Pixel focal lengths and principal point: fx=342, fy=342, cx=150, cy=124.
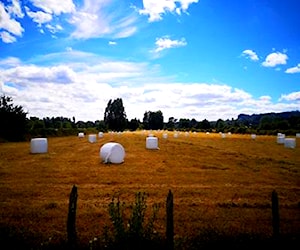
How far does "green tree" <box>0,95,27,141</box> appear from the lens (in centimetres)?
5328

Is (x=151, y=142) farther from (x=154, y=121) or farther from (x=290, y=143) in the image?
(x=154, y=121)

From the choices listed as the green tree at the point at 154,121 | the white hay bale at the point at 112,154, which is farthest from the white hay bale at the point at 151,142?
the green tree at the point at 154,121

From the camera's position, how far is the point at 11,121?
5403 cm

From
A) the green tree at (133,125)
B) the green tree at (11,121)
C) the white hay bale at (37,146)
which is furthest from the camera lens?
the green tree at (133,125)

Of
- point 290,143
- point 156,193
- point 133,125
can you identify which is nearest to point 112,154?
point 156,193

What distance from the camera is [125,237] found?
741cm

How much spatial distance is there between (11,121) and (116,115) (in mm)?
70334

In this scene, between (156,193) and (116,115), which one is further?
(116,115)

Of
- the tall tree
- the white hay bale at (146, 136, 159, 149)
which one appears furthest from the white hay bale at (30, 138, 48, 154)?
the tall tree

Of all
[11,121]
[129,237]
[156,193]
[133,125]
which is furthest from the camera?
[133,125]

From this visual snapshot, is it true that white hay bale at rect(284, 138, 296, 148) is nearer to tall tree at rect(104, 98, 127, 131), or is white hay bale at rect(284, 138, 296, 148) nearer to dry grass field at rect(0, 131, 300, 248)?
dry grass field at rect(0, 131, 300, 248)

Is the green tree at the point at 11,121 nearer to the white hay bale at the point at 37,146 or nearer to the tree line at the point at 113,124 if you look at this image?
the tree line at the point at 113,124

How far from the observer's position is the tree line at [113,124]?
178 ft

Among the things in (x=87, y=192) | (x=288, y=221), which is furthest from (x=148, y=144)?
(x=288, y=221)
